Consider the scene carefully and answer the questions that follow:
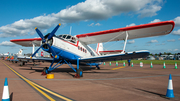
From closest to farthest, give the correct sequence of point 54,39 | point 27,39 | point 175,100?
point 175,100, point 54,39, point 27,39

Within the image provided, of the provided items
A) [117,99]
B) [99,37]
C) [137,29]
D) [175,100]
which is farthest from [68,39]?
[175,100]

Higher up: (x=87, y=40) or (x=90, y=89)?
(x=87, y=40)

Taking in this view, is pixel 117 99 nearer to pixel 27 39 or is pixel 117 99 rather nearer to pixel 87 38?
pixel 87 38

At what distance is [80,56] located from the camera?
11797 mm

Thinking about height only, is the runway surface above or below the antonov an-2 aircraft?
below

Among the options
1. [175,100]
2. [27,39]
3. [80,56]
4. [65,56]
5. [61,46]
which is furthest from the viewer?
[27,39]

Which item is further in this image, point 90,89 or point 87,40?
point 87,40

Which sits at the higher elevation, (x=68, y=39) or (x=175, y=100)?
(x=68, y=39)

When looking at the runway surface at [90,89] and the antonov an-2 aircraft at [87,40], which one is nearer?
the runway surface at [90,89]

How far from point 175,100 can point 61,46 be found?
7.94 metres

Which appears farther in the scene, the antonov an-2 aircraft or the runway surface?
the antonov an-2 aircraft

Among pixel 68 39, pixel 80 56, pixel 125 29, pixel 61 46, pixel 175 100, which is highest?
pixel 125 29

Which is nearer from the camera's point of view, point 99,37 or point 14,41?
point 99,37

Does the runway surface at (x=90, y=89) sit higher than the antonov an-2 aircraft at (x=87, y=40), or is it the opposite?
the antonov an-2 aircraft at (x=87, y=40)
